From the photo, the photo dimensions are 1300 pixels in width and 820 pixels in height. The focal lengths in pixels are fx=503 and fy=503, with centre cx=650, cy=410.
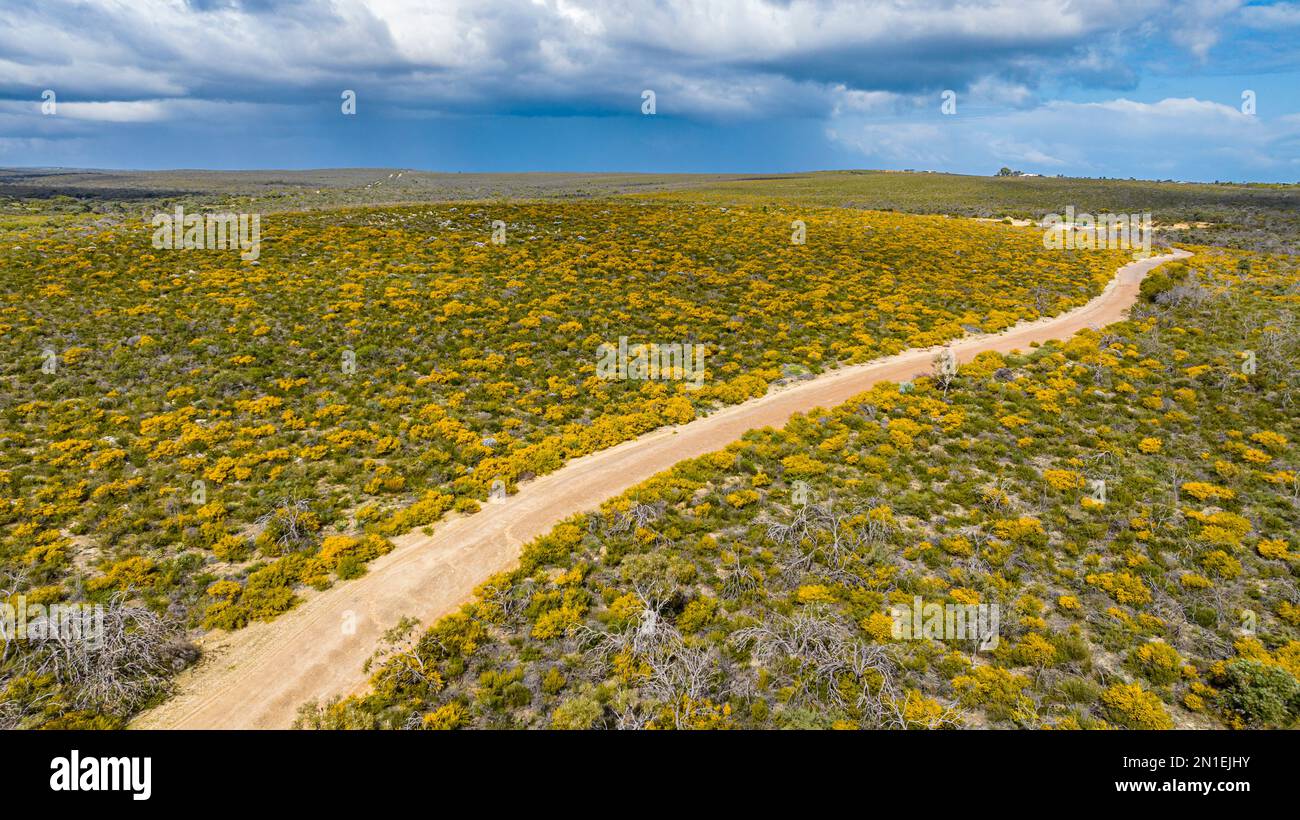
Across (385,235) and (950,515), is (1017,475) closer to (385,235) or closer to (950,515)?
(950,515)

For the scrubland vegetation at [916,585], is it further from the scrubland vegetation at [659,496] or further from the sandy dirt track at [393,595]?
the sandy dirt track at [393,595]

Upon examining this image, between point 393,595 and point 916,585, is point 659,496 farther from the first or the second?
point 393,595

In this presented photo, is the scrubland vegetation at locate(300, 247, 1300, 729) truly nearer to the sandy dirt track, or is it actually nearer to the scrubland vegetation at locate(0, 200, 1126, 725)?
the sandy dirt track

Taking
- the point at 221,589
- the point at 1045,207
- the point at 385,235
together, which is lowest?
the point at 221,589

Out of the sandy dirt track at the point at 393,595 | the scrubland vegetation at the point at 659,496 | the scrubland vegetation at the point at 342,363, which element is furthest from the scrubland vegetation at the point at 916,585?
the scrubland vegetation at the point at 342,363

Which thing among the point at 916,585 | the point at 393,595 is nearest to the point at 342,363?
the point at 393,595
